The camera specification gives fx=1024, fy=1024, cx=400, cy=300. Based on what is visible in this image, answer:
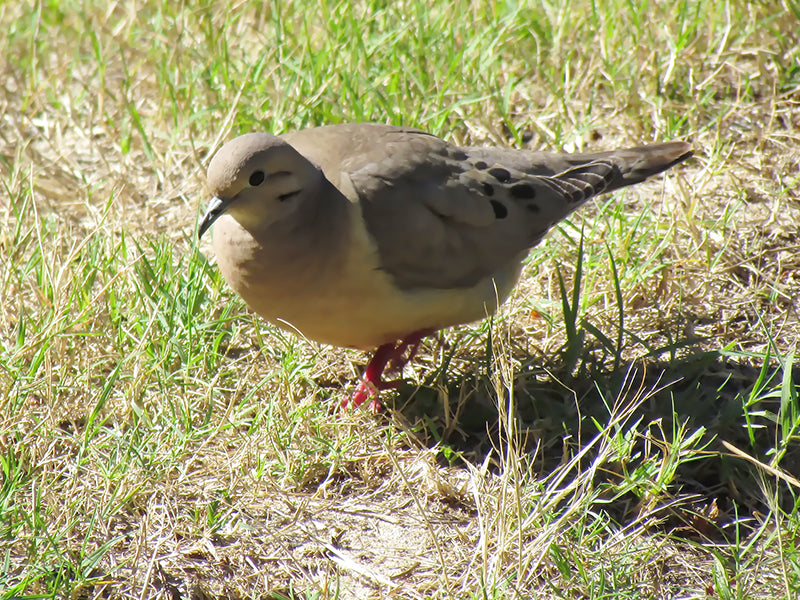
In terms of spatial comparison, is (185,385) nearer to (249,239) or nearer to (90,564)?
(249,239)

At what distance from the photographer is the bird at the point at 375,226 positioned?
3.49 meters

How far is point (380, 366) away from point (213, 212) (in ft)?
3.16

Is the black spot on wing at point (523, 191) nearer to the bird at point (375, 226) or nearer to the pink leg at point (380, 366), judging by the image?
the bird at point (375, 226)

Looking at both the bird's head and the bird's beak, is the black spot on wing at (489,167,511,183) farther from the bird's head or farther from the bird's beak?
the bird's beak

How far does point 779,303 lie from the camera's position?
4.30 metres

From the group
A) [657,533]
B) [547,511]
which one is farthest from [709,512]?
[547,511]

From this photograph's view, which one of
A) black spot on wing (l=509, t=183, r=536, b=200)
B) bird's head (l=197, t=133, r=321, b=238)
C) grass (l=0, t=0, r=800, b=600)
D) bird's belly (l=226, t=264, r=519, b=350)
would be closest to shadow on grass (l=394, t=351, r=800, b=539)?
grass (l=0, t=0, r=800, b=600)

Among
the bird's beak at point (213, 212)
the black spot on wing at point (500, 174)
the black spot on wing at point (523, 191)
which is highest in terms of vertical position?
the bird's beak at point (213, 212)

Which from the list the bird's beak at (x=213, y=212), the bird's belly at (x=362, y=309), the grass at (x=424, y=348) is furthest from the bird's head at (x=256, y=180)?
the grass at (x=424, y=348)

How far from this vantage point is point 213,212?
3377mm

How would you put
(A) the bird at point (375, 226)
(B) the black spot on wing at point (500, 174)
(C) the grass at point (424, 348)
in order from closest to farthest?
(C) the grass at point (424, 348), (A) the bird at point (375, 226), (B) the black spot on wing at point (500, 174)

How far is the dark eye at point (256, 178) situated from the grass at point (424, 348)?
75 cm

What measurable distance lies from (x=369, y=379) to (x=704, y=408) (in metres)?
1.24

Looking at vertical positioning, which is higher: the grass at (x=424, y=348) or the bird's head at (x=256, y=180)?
the bird's head at (x=256, y=180)
